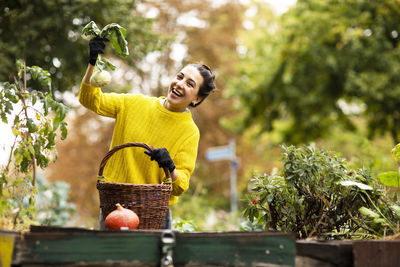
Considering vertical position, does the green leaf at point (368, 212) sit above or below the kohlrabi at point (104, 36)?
below

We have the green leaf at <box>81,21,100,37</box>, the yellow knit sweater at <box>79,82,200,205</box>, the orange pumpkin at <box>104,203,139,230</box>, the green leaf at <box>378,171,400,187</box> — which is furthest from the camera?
the green leaf at <box>378,171,400,187</box>

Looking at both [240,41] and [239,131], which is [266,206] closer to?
[239,131]

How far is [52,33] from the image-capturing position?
5992 millimetres

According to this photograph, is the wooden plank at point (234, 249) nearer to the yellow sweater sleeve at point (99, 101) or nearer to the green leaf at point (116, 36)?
the yellow sweater sleeve at point (99, 101)

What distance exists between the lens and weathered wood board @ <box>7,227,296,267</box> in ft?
5.54

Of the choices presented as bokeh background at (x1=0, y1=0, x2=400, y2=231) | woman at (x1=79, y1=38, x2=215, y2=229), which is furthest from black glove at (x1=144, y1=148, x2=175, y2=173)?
bokeh background at (x1=0, y1=0, x2=400, y2=231)

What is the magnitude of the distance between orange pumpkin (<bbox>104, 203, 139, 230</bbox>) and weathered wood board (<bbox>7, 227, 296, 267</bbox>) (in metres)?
0.31

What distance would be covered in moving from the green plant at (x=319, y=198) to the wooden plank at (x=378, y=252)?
21.4 inches

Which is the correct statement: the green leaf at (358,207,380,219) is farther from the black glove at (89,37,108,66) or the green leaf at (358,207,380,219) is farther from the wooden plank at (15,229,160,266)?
the black glove at (89,37,108,66)

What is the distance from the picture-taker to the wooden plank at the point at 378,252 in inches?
78.2

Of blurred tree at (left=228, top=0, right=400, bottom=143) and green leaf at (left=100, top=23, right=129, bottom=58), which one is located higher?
blurred tree at (left=228, top=0, right=400, bottom=143)

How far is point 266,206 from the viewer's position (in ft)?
9.41

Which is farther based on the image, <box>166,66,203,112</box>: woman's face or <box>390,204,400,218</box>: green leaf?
<box>166,66,203,112</box>: woman's face

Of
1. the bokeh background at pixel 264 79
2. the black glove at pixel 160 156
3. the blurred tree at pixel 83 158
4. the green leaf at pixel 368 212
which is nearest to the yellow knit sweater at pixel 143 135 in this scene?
the black glove at pixel 160 156
